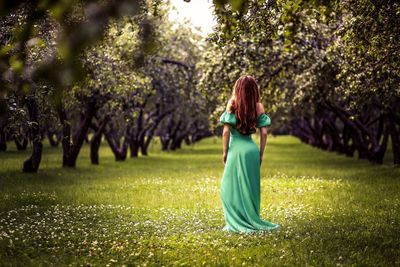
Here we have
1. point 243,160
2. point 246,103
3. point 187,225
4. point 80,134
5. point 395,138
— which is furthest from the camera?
point 80,134

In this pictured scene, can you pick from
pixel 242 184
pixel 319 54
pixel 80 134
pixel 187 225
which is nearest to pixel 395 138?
pixel 319 54

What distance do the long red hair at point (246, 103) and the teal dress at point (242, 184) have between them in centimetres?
15

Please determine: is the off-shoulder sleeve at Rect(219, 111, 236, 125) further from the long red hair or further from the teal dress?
the long red hair

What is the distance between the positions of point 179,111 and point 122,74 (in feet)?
70.1

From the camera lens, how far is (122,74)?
21062mm

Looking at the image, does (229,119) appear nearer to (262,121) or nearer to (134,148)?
(262,121)

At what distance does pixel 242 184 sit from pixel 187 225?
5.24ft

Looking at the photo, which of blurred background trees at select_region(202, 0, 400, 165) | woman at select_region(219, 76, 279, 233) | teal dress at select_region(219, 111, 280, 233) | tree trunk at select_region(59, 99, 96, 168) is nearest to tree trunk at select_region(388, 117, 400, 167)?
blurred background trees at select_region(202, 0, 400, 165)

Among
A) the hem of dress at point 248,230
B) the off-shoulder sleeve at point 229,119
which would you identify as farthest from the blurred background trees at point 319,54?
the hem of dress at point 248,230

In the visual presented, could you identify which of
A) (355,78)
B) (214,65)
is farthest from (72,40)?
(214,65)

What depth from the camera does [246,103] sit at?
10234 mm

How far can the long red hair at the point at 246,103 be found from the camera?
10.2 meters

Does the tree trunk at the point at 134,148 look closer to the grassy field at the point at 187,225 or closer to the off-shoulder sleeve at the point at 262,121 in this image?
the grassy field at the point at 187,225

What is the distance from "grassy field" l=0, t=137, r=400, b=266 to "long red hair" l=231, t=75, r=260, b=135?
218 cm
